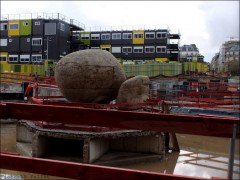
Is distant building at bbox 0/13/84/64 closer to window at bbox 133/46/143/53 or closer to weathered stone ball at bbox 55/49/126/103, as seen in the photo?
window at bbox 133/46/143/53

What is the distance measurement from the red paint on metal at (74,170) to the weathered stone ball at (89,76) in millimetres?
8103

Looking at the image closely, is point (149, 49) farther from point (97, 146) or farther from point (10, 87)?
point (97, 146)

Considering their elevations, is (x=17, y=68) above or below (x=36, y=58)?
below

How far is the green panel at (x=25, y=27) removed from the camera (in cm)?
4744

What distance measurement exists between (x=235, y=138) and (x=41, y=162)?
1.59 metres

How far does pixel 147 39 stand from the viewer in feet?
161

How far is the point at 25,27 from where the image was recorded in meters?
47.9

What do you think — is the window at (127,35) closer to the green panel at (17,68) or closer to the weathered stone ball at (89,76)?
the green panel at (17,68)

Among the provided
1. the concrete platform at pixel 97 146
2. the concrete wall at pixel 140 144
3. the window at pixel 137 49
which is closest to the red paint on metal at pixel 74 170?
the concrete platform at pixel 97 146

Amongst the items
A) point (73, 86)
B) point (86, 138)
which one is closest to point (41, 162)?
point (86, 138)

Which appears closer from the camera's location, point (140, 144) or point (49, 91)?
point (140, 144)

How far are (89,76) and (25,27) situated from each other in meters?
40.7

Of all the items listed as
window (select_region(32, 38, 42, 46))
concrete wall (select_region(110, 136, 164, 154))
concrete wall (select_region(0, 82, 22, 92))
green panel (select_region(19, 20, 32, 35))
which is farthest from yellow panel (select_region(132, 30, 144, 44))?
concrete wall (select_region(110, 136, 164, 154))

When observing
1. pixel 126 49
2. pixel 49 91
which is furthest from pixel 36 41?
pixel 49 91
